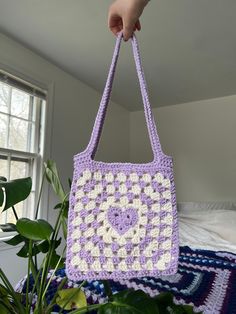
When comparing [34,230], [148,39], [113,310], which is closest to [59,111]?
[148,39]

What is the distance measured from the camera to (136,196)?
Result: 0.44m

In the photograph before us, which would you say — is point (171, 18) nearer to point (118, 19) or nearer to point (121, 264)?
point (118, 19)

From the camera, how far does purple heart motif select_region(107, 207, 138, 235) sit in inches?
16.9

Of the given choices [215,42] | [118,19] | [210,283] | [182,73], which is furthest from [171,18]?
[210,283]

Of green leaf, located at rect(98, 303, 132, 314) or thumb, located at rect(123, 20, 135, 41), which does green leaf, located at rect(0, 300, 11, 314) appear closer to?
green leaf, located at rect(98, 303, 132, 314)

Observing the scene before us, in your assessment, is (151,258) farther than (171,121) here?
No

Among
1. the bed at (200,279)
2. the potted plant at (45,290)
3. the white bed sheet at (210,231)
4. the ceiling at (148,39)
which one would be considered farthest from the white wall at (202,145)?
the potted plant at (45,290)

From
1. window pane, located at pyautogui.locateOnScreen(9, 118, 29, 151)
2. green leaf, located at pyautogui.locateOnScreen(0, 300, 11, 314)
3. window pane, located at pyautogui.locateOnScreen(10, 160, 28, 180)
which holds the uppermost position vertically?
window pane, located at pyautogui.locateOnScreen(9, 118, 29, 151)

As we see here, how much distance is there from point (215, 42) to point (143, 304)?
2158mm

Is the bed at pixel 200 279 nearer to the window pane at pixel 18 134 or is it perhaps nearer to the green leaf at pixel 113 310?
the green leaf at pixel 113 310

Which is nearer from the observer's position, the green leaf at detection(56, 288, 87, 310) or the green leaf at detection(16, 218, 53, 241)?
the green leaf at detection(16, 218, 53, 241)

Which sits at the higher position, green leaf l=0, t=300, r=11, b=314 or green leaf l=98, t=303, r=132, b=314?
green leaf l=98, t=303, r=132, b=314

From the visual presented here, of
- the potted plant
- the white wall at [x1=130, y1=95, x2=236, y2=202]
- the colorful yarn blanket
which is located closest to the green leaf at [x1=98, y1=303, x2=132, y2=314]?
the potted plant

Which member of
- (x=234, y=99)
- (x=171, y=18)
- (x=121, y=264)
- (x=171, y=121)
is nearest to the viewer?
(x=121, y=264)
